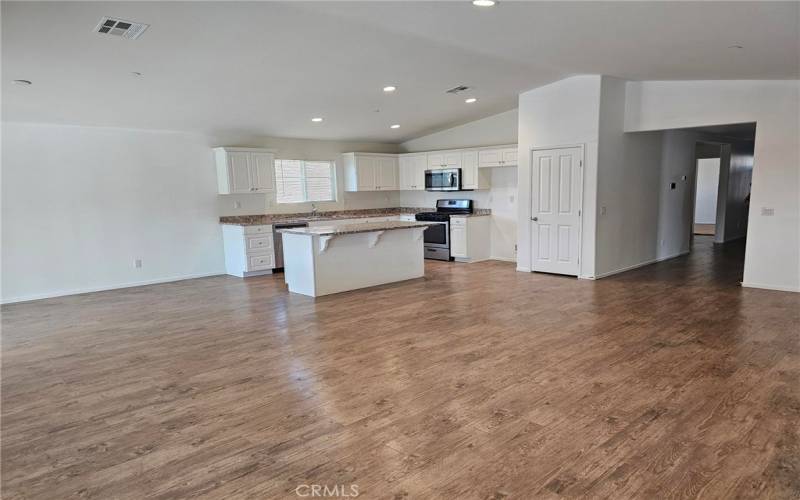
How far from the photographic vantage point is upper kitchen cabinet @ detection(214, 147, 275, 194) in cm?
761

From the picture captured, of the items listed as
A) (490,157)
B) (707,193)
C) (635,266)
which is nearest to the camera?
(635,266)

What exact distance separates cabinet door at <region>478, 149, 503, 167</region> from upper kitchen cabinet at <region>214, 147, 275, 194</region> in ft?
12.1

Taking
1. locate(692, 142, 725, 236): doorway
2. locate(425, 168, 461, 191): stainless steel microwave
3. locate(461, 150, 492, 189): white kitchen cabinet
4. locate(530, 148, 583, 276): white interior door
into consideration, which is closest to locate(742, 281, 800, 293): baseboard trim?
locate(530, 148, 583, 276): white interior door

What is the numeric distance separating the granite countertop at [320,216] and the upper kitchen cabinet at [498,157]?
97cm

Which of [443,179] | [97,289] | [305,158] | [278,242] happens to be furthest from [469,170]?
[97,289]

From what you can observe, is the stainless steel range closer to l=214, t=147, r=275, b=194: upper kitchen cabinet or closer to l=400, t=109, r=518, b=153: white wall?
l=400, t=109, r=518, b=153: white wall

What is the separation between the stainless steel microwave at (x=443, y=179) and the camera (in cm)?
869

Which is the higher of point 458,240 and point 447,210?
point 447,210

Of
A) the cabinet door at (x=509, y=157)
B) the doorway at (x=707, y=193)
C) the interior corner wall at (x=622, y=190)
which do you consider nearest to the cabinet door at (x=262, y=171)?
→ the cabinet door at (x=509, y=157)

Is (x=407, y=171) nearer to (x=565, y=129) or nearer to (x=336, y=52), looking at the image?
(x=565, y=129)

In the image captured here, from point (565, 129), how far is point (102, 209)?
6.87 metres

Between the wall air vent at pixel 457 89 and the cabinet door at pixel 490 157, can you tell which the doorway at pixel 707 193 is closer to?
the cabinet door at pixel 490 157

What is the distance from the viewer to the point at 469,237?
27.4ft

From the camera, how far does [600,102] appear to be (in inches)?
244
